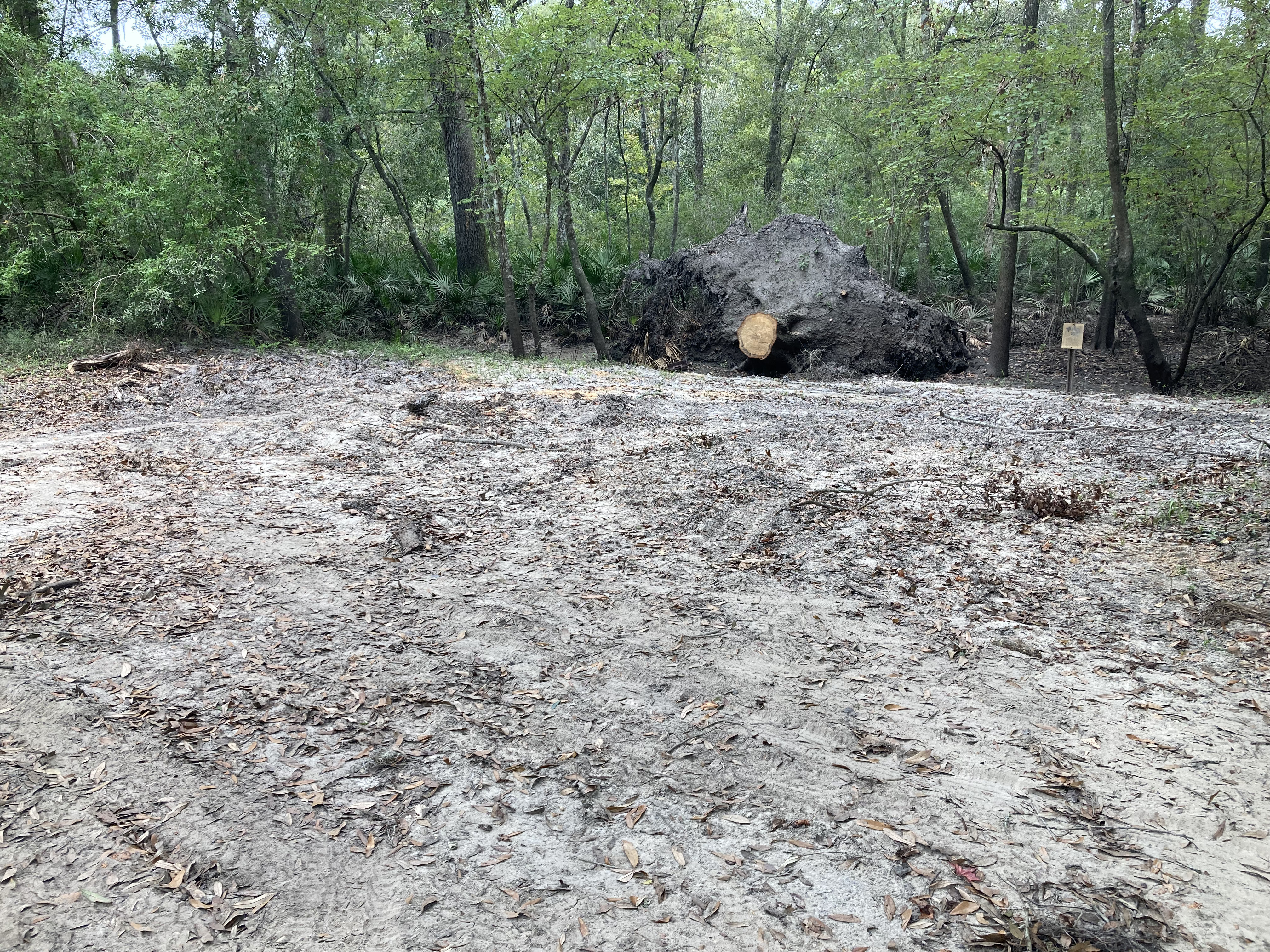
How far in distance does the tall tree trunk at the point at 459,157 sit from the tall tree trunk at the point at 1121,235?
9165mm

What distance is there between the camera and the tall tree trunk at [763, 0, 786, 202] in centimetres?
2068

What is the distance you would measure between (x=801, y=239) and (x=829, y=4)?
1061cm

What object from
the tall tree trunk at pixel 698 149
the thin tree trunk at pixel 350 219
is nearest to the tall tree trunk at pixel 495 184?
the thin tree trunk at pixel 350 219

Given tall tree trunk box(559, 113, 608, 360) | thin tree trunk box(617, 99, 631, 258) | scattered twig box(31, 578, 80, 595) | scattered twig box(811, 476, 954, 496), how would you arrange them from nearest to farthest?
1. scattered twig box(31, 578, 80, 595)
2. scattered twig box(811, 476, 954, 496)
3. tall tree trunk box(559, 113, 608, 360)
4. thin tree trunk box(617, 99, 631, 258)

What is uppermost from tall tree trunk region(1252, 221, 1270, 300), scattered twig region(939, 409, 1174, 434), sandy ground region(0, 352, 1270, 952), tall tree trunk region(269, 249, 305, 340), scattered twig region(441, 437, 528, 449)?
tall tree trunk region(1252, 221, 1270, 300)

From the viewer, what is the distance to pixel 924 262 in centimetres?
1727

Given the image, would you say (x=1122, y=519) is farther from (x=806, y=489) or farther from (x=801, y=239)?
(x=801, y=239)

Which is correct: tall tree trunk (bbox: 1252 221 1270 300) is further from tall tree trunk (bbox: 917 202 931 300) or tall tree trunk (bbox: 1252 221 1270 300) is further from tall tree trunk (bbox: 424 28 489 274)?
tall tree trunk (bbox: 424 28 489 274)

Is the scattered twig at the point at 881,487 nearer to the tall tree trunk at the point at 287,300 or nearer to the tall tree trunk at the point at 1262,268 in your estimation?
the tall tree trunk at the point at 287,300

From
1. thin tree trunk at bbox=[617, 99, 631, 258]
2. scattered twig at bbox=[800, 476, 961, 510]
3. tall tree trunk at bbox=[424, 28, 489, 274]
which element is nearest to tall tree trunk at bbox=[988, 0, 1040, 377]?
thin tree trunk at bbox=[617, 99, 631, 258]

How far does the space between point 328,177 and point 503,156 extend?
5389 mm

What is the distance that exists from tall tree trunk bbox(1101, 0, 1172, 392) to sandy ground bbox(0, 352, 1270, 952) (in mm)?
5845

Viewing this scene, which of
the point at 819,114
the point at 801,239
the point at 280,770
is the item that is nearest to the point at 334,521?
the point at 280,770

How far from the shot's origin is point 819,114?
18938mm
